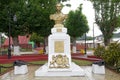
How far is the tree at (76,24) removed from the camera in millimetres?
60000

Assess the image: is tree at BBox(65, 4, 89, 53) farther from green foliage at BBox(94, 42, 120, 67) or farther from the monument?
the monument

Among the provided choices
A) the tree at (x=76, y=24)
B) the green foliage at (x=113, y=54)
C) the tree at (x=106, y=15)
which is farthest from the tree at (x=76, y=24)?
the green foliage at (x=113, y=54)

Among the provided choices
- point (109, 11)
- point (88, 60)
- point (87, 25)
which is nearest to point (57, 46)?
point (88, 60)

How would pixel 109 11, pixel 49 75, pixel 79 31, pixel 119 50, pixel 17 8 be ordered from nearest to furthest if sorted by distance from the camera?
pixel 49 75, pixel 119 50, pixel 17 8, pixel 109 11, pixel 79 31

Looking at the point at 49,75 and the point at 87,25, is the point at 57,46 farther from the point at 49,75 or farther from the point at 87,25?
the point at 87,25

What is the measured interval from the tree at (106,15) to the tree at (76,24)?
11212 millimetres

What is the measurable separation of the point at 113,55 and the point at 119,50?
55 centimetres

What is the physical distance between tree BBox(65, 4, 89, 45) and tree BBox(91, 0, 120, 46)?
1121cm

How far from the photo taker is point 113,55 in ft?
75.7

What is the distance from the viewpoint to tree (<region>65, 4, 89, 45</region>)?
197 ft

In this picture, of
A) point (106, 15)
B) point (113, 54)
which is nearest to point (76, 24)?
point (106, 15)

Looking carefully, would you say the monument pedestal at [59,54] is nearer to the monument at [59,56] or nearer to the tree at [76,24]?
the monument at [59,56]

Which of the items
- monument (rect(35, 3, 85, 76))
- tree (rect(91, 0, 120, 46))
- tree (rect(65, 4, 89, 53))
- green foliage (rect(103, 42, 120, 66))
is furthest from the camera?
tree (rect(65, 4, 89, 53))

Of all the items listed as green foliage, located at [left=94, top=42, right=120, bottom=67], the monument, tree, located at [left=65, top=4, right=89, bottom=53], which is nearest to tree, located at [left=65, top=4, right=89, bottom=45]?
tree, located at [left=65, top=4, right=89, bottom=53]
